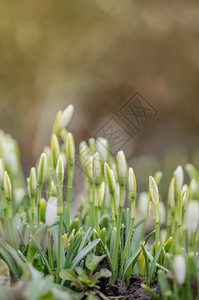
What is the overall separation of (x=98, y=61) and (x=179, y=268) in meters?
2.63

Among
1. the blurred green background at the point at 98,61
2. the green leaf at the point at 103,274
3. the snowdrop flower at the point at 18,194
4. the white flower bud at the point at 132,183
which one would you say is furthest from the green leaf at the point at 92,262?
the blurred green background at the point at 98,61

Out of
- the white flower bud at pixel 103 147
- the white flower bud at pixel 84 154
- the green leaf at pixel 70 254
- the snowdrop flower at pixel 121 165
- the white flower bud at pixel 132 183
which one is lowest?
the green leaf at pixel 70 254

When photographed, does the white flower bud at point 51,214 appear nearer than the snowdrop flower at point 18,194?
Yes

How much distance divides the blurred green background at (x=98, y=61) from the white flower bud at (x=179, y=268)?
7.73 feet

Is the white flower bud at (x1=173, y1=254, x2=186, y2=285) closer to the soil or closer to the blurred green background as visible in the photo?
the soil

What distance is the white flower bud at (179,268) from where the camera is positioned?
1.98 ft

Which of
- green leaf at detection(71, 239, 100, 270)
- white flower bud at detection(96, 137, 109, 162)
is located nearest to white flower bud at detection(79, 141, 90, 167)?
white flower bud at detection(96, 137, 109, 162)

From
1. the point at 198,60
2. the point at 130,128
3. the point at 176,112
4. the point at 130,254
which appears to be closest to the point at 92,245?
the point at 130,254

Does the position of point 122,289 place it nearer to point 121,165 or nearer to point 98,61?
point 121,165

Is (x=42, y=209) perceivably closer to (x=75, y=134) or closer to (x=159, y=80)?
(x=75, y=134)

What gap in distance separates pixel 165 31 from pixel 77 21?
0.66m

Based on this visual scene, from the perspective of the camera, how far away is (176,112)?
3053 millimetres

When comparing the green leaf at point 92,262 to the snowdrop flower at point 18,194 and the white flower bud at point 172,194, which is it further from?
the snowdrop flower at point 18,194

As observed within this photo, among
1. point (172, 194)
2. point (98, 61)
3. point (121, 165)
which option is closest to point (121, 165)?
point (121, 165)
